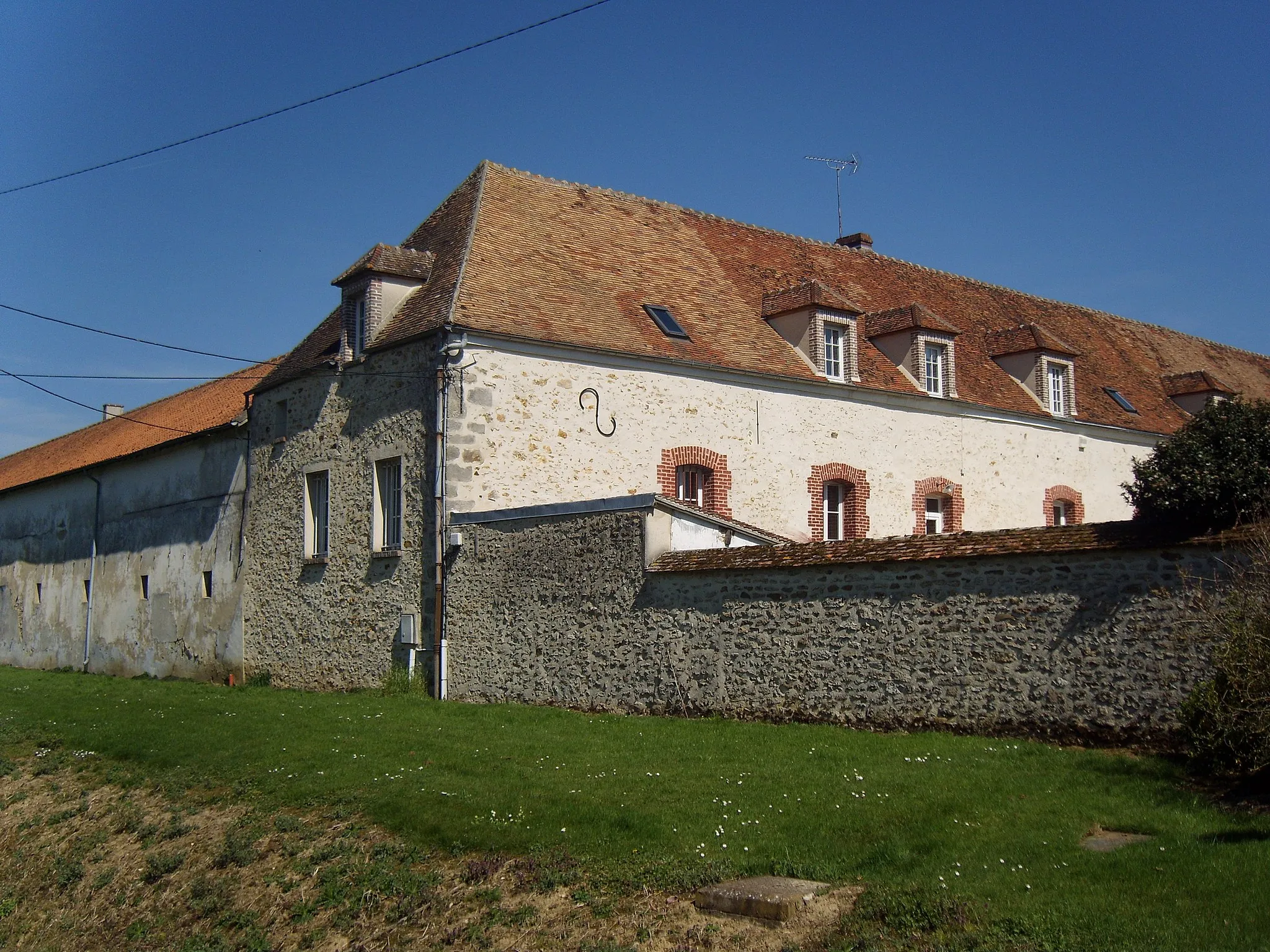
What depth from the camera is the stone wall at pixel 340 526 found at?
55.6 feet

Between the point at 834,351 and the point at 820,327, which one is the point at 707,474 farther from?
the point at 834,351

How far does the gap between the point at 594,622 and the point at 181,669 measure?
10.8 meters

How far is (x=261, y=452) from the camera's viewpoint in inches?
814

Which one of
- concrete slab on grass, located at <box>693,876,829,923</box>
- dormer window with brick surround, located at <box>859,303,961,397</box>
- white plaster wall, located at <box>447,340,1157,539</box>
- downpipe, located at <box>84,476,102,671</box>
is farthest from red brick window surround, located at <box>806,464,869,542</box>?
downpipe, located at <box>84,476,102,671</box>

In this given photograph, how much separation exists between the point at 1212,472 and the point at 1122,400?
55.5 feet

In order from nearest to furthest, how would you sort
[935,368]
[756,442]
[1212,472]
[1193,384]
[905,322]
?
[1212,472]
[756,442]
[905,322]
[935,368]
[1193,384]

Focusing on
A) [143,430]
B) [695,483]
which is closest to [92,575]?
[143,430]

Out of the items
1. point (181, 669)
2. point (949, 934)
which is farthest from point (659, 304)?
point (949, 934)

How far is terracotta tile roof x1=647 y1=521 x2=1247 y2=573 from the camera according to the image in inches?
403

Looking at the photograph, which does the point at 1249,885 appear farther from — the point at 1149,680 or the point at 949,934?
the point at 1149,680

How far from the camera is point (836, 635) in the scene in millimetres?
12086

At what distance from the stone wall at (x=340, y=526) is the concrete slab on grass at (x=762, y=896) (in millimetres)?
9430

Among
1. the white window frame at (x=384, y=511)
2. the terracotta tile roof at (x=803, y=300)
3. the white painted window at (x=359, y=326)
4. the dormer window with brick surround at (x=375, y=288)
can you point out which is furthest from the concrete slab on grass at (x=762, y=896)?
the terracotta tile roof at (x=803, y=300)

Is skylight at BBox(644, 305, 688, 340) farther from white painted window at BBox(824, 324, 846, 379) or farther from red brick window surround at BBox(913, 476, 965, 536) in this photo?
red brick window surround at BBox(913, 476, 965, 536)
